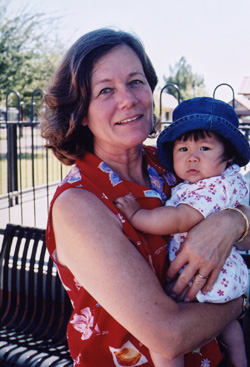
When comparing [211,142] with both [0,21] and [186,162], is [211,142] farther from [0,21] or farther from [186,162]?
[0,21]

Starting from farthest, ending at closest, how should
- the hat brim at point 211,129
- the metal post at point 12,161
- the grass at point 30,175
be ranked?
the grass at point 30,175 → the metal post at point 12,161 → the hat brim at point 211,129

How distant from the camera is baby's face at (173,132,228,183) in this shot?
1.87 m

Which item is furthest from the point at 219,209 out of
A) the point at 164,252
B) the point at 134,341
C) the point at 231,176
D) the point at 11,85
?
the point at 11,85

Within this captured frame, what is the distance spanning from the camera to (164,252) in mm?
1826

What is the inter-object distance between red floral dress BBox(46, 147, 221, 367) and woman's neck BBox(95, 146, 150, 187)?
113 mm

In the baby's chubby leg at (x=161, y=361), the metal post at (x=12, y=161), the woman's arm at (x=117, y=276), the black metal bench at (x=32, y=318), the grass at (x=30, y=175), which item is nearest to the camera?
the woman's arm at (x=117, y=276)

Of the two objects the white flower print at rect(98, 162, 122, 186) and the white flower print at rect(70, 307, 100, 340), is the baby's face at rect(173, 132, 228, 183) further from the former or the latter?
the white flower print at rect(70, 307, 100, 340)

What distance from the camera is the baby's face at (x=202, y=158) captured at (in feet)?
6.13

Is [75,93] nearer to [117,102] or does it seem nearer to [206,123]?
[117,102]

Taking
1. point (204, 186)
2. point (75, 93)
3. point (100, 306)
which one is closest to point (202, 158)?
point (204, 186)

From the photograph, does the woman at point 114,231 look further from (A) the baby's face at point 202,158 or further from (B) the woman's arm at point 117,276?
(A) the baby's face at point 202,158

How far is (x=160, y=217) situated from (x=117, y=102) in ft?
1.67

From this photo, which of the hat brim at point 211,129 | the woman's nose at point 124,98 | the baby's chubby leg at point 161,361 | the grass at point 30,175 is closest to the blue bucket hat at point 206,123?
the hat brim at point 211,129

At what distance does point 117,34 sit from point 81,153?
53 centimetres
